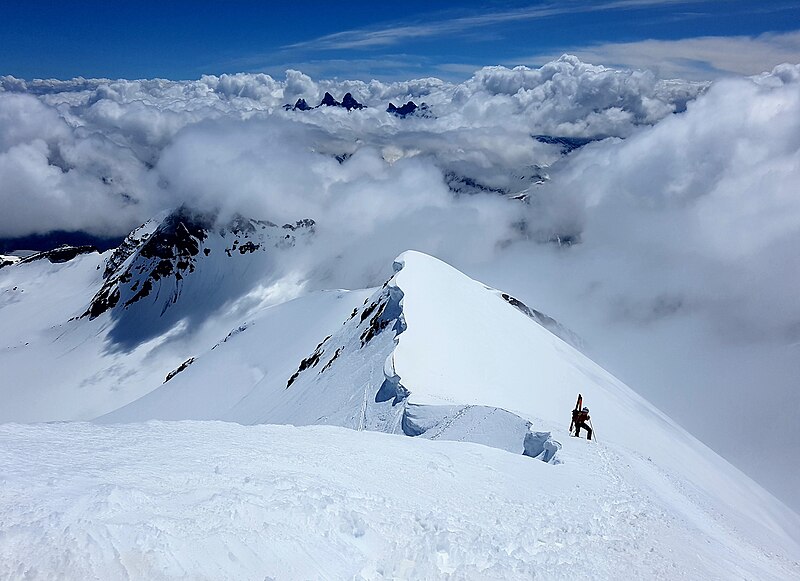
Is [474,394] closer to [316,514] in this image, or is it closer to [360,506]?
[360,506]

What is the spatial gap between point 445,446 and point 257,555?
1044cm

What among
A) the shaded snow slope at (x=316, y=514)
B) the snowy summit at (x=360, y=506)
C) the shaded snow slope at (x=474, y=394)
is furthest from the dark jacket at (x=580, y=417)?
the shaded snow slope at (x=316, y=514)

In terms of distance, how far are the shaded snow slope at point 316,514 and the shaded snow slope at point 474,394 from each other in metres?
3.79

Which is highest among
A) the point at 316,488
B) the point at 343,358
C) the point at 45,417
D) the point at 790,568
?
the point at 316,488

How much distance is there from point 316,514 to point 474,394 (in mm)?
24426

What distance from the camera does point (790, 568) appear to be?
15.1 meters

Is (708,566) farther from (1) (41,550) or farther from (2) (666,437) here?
(2) (666,437)

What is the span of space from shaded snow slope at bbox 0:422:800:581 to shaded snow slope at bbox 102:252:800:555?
379 centimetres

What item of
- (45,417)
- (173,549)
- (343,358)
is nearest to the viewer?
(173,549)

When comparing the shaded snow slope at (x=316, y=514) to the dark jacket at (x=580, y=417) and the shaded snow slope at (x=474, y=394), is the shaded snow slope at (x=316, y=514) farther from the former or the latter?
the dark jacket at (x=580, y=417)

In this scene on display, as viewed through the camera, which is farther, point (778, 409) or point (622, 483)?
point (778, 409)

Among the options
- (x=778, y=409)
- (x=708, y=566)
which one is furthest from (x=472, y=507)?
(x=778, y=409)

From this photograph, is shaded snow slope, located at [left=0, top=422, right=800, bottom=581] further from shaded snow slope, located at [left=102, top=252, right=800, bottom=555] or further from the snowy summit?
shaded snow slope, located at [left=102, top=252, right=800, bottom=555]

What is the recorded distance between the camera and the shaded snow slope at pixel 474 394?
24.0 meters
